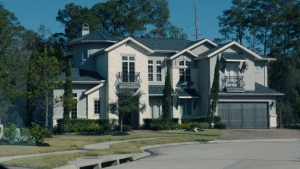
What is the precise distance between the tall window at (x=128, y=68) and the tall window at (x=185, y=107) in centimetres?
521

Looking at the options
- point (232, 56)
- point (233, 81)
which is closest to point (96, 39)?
point (232, 56)

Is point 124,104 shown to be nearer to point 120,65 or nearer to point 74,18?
point 120,65

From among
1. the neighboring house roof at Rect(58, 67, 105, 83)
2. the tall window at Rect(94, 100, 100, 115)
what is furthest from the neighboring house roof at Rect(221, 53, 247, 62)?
the tall window at Rect(94, 100, 100, 115)

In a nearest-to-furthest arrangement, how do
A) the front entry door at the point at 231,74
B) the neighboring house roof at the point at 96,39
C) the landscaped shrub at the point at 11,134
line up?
the landscaped shrub at the point at 11,134 < the front entry door at the point at 231,74 < the neighboring house roof at the point at 96,39

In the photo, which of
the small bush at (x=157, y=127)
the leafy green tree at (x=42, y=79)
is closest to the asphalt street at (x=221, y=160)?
the leafy green tree at (x=42, y=79)

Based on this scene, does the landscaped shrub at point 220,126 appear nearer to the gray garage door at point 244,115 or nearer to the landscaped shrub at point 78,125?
the gray garage door at point 244,115

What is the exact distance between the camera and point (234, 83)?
4441 cm

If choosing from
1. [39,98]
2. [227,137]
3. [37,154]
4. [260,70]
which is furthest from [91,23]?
[37,154]

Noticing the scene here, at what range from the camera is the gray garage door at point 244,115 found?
44156 mm

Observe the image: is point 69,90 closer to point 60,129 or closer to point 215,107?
point 60,129

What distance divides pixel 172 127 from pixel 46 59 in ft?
38.2

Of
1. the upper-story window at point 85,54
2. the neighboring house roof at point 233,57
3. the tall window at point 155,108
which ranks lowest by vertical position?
the tall window at point 155,108

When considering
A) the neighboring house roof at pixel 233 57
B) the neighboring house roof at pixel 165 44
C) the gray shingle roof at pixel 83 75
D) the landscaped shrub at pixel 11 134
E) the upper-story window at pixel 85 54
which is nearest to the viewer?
the landscaped shrub at pixel 11 134

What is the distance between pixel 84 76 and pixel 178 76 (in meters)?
8.21
